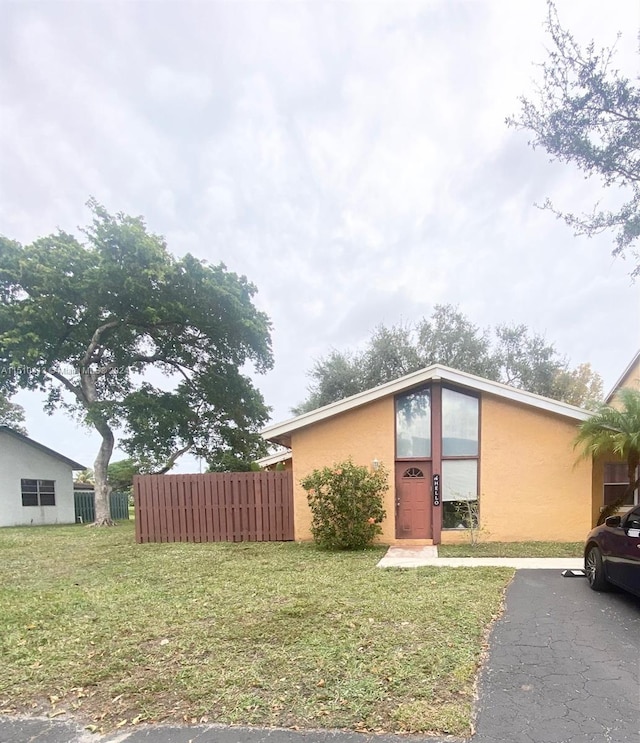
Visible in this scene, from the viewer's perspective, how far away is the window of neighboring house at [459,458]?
10.6m

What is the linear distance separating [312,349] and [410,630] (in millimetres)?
21619

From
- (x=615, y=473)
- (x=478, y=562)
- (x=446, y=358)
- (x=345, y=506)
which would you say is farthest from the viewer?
(x=446, y=358)

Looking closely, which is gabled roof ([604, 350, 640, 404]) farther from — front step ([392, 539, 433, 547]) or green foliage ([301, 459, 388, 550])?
green foliage ([301, 459, 388, 550])

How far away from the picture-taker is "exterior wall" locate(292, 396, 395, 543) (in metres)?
10.8

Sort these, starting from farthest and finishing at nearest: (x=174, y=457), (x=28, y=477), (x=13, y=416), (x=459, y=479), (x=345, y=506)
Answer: (x=13, y=416), (x=174, y=457), (x=28, y=477), (x=459, y=479), (x=345, y=506)

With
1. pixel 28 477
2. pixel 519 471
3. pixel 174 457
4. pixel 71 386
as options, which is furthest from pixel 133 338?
pixel 519 471

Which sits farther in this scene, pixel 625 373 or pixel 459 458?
pixel 625 373

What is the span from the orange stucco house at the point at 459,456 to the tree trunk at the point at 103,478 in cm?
1229

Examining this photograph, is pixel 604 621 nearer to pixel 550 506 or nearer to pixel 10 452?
pixel 550 506

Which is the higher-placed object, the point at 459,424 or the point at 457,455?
the point at 459,424

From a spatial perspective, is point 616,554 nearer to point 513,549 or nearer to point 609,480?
point 513,549

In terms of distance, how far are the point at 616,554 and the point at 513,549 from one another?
414cm

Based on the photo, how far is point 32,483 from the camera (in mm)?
20953

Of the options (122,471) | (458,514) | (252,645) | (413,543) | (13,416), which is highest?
(13,416)
